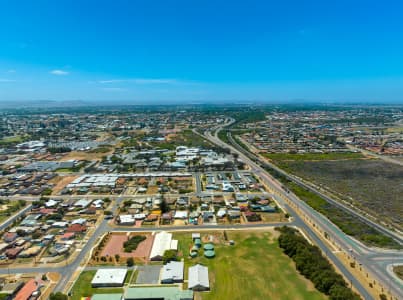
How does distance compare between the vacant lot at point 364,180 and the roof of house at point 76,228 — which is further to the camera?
the vacant lot at point 364,180

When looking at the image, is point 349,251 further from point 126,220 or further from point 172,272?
point 126,220

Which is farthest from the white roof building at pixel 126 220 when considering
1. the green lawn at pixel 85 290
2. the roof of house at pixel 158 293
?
the roof of house at pixel 158 293

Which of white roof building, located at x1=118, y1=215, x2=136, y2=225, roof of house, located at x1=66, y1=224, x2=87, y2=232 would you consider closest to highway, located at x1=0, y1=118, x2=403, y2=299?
white roof building, located at x1=118, y1=215, x2=136, y2=225

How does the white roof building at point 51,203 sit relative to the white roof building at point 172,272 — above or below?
below

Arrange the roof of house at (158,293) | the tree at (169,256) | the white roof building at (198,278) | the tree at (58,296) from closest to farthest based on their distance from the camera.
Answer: the tree at (58,296) < the roof of house at (158,293) < the white roof building at (198,278) < the tree at (169,256)

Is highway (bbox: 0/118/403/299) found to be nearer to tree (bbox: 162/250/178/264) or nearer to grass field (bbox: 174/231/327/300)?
grass field (bbox: 174/231/327/300)

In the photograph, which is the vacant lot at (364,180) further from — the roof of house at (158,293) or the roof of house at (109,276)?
the roof of house at (109,276)

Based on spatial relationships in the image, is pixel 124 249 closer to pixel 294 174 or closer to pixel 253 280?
pixel 253 280
